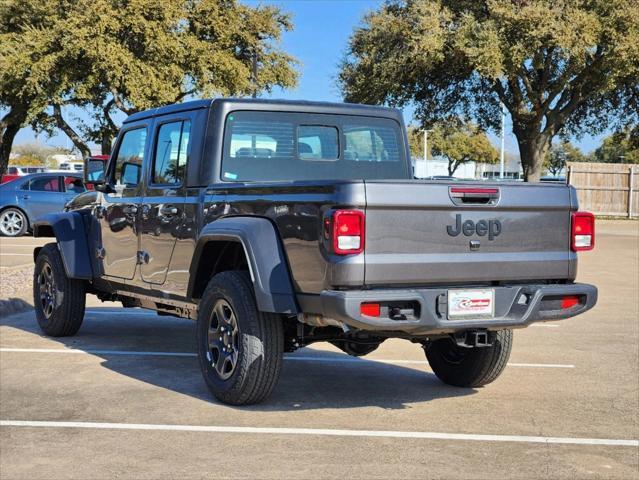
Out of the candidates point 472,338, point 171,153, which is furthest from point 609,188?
point 472,338

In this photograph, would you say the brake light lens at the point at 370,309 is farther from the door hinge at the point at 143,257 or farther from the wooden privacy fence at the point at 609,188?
the wooden privacy fence at the point at 609,188

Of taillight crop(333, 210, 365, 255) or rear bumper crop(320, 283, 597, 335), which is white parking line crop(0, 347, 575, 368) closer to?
rear bumper crop(320, 283, 597, 335)

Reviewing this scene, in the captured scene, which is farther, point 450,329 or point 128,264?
point 128,264

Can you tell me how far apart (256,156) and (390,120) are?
1367 millimetres

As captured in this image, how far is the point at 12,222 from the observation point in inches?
874

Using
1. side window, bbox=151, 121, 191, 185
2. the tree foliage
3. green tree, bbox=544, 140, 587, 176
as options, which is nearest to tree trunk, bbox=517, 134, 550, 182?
side window, bbox=151, 121, 191, 185

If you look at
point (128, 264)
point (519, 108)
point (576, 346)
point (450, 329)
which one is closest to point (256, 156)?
point (128, 264)

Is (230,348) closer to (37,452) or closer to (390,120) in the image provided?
(37,452)

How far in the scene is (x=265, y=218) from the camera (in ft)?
19.6

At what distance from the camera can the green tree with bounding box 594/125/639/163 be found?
3675 centimetres

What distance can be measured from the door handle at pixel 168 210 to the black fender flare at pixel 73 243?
1.76 meters

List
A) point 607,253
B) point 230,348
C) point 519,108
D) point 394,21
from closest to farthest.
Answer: point 230,348 < point 607,253 < point 394,21 < point 519,108

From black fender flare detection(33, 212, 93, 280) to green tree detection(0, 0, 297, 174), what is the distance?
2239cm

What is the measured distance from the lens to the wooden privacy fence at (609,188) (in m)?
37.5
